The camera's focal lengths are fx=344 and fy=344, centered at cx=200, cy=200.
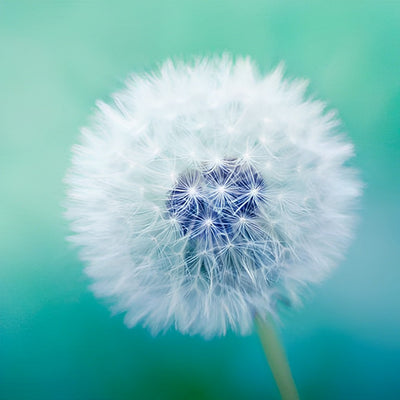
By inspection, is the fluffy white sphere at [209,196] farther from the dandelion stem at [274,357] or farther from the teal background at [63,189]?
the teal background at [63,189]

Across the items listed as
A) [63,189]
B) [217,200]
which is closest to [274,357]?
[217,200]

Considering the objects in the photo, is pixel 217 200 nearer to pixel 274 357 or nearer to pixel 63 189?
pixel 274 357

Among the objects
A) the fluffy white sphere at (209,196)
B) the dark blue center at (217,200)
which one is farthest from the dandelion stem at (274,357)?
the dark blue center at (217,200)

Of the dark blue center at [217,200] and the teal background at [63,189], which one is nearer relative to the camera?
the dark blue center at [217,200]

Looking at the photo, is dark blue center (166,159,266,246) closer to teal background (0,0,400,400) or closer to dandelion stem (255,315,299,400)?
dandelion stem (255,315,299,400)

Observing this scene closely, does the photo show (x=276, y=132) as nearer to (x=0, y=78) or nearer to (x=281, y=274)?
(x=281, y=274)

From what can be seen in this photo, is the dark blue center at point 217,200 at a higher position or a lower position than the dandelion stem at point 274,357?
higher
